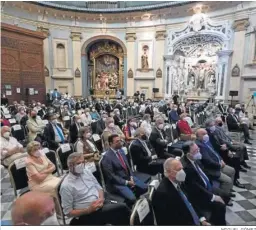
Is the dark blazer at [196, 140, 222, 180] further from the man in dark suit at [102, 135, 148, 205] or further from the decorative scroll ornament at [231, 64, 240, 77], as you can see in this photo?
the decorative scroll ornament at [231, 64, 240, 77]

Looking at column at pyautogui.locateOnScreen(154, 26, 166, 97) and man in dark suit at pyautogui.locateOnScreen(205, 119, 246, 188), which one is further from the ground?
column at pyautogui.locateOnScreen(154, 26, 166, 97)

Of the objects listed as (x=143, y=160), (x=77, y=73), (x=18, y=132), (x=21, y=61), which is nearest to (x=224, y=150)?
(x=143, y=160)

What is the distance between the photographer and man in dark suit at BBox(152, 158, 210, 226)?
1.87 m

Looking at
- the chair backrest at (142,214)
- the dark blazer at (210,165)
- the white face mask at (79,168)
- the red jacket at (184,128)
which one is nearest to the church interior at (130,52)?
the red jacket at (184,128)

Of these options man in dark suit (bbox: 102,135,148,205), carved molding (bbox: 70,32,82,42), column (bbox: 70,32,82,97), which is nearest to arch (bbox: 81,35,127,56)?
column (bbox: 70,32,82,97)

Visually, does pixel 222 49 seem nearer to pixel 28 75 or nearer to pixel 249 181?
pixel 249 181

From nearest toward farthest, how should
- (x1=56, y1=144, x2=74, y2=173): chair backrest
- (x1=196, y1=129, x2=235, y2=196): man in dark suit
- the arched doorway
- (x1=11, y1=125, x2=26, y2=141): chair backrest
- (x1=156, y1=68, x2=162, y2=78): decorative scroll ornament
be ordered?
(x1=196, y1=129, x2=235, y2=196): man in dark suit, (x1=56, y1=144, x2=74, y2=173): chair backrest, (x1=11, y1=125, x2=26, y2=141): chair backrest, (x1=156, y1=68, x2=162, y2=78): decorative scroll ornament, the arched doorway

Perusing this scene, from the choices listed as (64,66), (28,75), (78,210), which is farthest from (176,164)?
(64,66)

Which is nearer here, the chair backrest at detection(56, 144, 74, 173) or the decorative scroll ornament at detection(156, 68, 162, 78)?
the chair backrest at detection(56, 144, 74, 173)

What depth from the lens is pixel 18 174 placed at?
246 cm

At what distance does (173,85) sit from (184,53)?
7.54 ft

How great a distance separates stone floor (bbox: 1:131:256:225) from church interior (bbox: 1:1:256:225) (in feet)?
17.9

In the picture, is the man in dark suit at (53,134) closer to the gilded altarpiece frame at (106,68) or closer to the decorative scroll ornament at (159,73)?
the decorative scroll ornament at (159,73)

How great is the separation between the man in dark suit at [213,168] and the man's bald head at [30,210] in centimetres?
232
